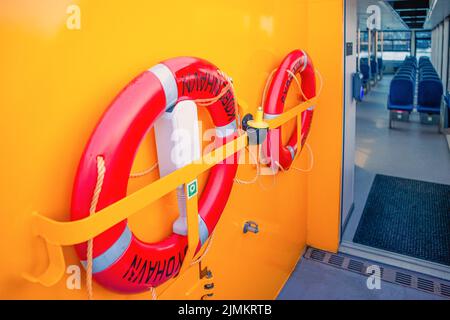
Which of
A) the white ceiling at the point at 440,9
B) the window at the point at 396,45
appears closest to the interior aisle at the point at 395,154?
the white ceiling at the point at 440,9

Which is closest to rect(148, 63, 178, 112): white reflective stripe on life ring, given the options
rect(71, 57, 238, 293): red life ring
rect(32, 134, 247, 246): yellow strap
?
rect(71, 57, 238, 293): red life ring

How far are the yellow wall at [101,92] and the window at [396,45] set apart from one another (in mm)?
16407

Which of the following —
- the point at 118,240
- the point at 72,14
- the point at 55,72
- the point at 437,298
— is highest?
the point at 72,14

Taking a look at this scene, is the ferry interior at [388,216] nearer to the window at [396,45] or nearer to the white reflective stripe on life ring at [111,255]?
the white reflective stripe on life ring at [111,255]

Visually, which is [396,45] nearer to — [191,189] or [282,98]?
[282,98]

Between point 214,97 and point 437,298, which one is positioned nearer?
point 214,97

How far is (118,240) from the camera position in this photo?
1001 millimetres

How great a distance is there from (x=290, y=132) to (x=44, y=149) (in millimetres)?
1683

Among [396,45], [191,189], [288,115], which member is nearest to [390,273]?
[288,115]

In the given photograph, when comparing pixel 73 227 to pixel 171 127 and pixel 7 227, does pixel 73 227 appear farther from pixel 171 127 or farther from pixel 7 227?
pixel 171 127

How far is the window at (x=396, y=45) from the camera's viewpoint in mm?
16781

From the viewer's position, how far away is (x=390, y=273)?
265 centimetres

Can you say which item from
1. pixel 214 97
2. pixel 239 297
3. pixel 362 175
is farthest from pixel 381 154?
pixel 214 97

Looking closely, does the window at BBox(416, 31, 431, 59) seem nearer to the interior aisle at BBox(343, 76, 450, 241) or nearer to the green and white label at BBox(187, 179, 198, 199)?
the interior aisle at BBox(343, 76, 450, 241)
